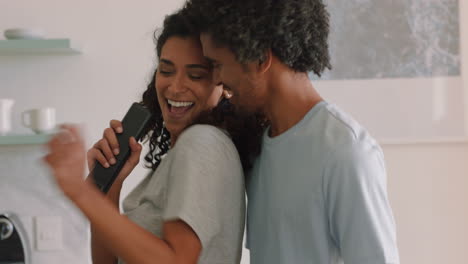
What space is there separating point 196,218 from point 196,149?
0.34 feet

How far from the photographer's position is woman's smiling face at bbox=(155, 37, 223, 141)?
1115mm

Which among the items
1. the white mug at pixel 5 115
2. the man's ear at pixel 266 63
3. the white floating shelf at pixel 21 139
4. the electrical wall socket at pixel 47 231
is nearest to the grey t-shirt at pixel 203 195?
the man's ear at pixel 266 63

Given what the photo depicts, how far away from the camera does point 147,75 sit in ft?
6.37

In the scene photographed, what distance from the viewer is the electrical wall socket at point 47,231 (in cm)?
205

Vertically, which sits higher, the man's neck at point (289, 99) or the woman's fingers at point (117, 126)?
the man's neck at point (289, 99)

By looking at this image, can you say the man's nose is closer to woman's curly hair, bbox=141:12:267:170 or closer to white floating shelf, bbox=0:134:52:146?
woman's curly hair, bbox=141:12:267:170

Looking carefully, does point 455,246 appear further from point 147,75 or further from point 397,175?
point 147,75

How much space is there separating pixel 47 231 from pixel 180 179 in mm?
1253

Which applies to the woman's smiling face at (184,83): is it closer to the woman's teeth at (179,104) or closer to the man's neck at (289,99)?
the woman's teeth at (179,104)

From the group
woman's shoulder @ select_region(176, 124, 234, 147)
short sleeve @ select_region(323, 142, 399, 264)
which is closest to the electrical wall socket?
woman's shoulder @ select_region(176, 124, 234, 147)

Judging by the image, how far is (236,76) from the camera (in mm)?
1001

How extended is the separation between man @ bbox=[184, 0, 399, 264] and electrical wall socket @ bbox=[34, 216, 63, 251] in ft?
3.84

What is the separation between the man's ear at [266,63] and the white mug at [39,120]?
0.99 metres

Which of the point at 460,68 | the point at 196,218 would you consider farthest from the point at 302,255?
the point at 460,68
